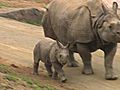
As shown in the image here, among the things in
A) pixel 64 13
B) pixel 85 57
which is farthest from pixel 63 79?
pixel 64 13

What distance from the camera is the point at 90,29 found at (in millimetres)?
11164

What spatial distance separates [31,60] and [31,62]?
254 mm

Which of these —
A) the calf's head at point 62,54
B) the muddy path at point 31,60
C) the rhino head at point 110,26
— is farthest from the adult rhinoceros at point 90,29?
the calf's head at point 62,54

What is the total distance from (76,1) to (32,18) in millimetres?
9253

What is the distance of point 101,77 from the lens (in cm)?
1138

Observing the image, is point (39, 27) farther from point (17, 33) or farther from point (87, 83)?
point (87, 83)

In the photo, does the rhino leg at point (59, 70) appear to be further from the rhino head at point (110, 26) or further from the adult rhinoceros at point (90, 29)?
the rhino head at point (110, 26)

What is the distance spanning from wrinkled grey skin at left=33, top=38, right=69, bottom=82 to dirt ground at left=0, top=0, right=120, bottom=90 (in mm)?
189

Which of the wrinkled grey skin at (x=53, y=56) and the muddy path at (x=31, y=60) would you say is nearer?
the wrinkled grey skin at (x=53, y=56)

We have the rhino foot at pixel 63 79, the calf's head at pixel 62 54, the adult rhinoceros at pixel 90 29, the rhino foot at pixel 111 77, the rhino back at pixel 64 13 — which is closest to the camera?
the calf's head at pixel 62 54

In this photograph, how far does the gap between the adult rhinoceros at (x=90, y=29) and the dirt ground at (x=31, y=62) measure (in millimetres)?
378

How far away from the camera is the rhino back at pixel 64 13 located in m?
11.4

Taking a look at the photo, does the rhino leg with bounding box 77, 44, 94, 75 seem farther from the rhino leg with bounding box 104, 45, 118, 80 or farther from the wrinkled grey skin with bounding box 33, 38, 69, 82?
the wrinkled grey skin with bounding box 33, 38, 69, 82

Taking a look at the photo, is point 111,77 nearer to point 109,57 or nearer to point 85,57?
point 109,57
